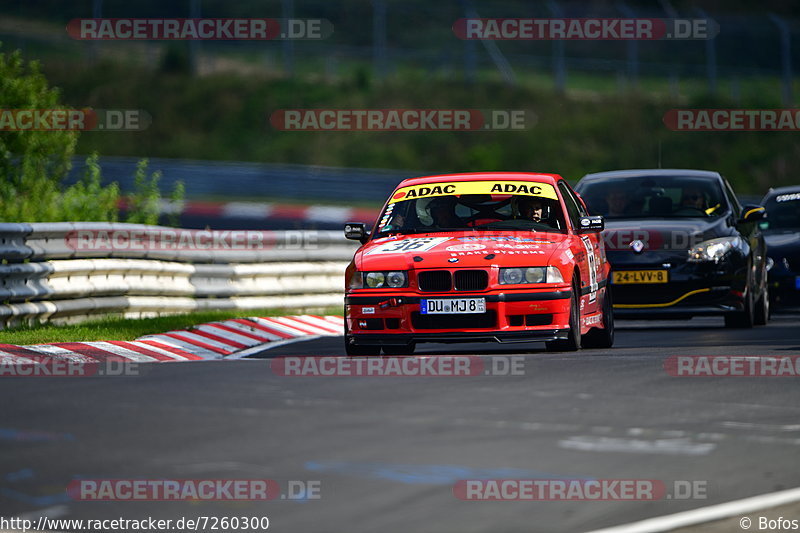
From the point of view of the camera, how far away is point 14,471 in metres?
6.46

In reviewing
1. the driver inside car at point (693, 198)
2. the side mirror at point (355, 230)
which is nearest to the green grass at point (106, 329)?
the side mirror at point (355, 230)

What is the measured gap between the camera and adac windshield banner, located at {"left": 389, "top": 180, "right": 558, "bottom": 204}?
12.5 metres

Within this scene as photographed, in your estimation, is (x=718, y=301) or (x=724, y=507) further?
(x=718, y=301)

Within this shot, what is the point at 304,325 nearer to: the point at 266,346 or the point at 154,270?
the point at 154,270

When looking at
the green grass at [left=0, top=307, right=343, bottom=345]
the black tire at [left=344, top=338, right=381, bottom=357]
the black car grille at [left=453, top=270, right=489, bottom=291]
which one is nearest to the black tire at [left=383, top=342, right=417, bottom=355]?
the black tire at [left=344, top=338, right=381, bottom=357]

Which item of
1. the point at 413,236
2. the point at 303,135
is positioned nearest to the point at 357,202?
the point at 303,135

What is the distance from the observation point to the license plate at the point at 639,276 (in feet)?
48.1

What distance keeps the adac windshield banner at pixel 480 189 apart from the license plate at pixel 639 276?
2430mm

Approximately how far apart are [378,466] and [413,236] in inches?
224

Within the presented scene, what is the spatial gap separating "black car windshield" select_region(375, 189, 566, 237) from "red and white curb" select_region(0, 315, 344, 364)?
71.6 inches

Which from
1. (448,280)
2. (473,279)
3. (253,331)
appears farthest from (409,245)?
(253,331)

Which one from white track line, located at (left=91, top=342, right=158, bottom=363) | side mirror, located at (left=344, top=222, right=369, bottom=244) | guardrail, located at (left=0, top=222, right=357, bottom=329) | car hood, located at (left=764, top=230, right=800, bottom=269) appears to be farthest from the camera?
car hood, located at (left=764, top=230, right=800, bottom=269)

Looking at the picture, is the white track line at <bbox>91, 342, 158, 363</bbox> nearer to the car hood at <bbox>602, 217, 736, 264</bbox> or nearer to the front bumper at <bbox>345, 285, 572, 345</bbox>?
the front bumper at <bbox>345, 285, 572, 345</bbox>

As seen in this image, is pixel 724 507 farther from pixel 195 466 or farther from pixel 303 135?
pixel 303 135
